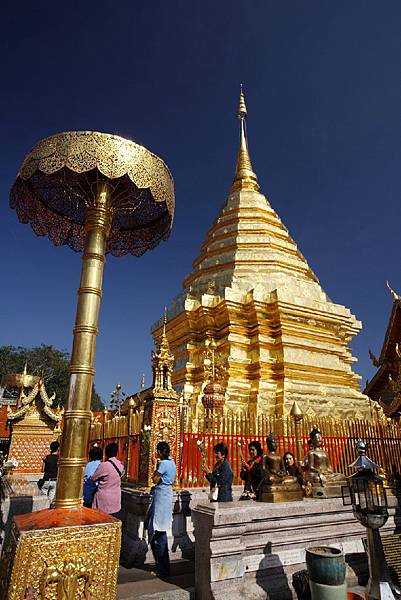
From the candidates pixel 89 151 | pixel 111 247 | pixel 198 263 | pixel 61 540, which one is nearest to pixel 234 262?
pixel 198 263

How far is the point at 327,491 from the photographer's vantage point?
5.86m

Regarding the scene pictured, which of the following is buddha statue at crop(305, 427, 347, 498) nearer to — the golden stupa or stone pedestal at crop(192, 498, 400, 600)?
stone pedestal at crop(192, 498, 400, 600)

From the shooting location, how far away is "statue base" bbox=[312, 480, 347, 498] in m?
5.81

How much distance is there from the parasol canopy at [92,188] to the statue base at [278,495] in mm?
3671

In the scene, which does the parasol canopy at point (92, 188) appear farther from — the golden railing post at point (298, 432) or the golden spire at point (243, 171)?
the golden spire at point (243, 171)

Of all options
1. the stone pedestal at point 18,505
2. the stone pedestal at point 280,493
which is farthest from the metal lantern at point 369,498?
the stone pedestal at point 18,505

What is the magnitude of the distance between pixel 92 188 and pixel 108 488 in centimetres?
394

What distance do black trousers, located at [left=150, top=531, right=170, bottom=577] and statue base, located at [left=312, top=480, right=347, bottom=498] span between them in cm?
231

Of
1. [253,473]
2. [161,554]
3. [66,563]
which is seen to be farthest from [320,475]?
[66,563]

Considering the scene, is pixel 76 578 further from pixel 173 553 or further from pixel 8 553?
pixel 173 553

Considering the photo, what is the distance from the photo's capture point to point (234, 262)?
1795 centimetres

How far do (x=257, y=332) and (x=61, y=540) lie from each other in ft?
41.1

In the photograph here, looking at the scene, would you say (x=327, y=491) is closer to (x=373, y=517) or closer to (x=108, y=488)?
(x=373, y=517)

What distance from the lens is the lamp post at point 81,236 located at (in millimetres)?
2830
